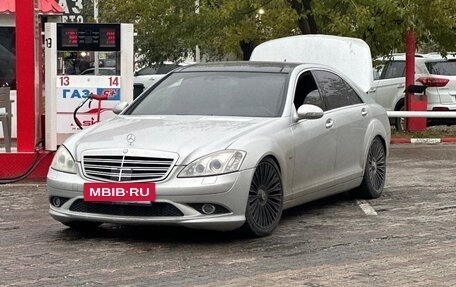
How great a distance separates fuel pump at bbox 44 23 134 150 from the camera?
1082 cm

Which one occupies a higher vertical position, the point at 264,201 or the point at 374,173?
the point at 264,201

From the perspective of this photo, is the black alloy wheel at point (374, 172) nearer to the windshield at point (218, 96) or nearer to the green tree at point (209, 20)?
the windshield at point (218, 96)

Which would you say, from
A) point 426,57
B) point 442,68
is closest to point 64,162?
point 442,68

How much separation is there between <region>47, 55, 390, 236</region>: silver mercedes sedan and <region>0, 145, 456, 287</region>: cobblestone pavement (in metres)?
0.24

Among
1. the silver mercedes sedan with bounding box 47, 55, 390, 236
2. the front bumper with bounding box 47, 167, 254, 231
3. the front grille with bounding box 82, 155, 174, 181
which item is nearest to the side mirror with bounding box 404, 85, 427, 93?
the silver mercedes sedan with bounding box 47, 55, 390, 236

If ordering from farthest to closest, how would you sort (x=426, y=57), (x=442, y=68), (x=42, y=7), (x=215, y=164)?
1. (x=426, y=57)
2. (x=442, y=68)
3. (x=42, y=7)
4. (x=215, y=164)

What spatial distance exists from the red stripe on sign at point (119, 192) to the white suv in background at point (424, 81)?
33.5 ft

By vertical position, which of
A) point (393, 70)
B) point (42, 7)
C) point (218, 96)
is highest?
point (42, 7)

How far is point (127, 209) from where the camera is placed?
22.8 feet

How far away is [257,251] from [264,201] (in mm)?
597

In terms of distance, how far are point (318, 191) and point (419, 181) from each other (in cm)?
297

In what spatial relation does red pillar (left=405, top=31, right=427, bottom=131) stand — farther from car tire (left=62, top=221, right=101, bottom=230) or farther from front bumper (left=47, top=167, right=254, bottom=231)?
front bumper (left=47, top=167, right=254, bottom=231)

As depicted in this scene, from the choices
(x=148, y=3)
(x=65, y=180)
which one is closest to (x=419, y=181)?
(x=65, y=180)

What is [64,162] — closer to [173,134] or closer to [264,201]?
[173,134]
